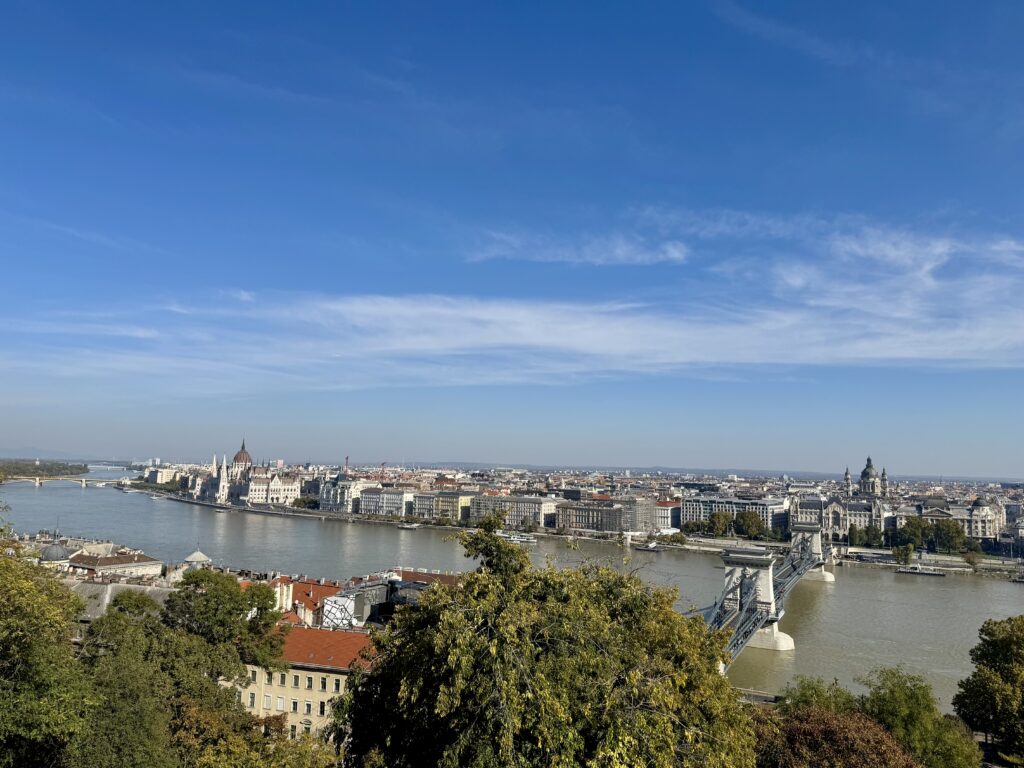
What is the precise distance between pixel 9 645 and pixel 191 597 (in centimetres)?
405

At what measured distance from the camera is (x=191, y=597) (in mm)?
11117

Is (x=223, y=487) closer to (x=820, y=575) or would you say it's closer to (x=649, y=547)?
(x=649, y=547)

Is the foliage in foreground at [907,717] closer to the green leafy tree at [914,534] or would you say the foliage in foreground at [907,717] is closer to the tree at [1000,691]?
the tree at [1000,691]

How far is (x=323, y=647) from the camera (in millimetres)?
11898

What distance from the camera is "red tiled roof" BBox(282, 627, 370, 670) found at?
11.5 meters

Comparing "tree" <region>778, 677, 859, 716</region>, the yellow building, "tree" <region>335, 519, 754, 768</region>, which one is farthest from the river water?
the yellow building

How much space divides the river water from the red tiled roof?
11.7 ft

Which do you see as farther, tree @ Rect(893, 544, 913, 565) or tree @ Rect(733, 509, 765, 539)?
tree @ Rect(733, 509, 765, 539)

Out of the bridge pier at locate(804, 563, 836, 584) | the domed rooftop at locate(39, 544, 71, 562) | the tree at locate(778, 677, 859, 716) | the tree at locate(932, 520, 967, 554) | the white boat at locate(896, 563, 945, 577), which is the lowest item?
the white boat at locate(896, 563, 945, 577)

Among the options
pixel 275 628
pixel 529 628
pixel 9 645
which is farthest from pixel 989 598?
pixel 9 645

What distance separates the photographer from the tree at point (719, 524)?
180ft

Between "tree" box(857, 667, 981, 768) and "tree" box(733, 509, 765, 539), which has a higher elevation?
"tree" box(857, 667, 981, 768)

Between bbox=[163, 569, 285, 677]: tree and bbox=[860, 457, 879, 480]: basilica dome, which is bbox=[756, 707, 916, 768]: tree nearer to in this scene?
bbox=[163, 569, 285, 677]: tree

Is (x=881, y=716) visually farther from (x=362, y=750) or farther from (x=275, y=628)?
(x=275, y=628)
